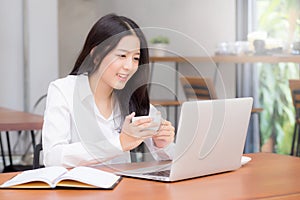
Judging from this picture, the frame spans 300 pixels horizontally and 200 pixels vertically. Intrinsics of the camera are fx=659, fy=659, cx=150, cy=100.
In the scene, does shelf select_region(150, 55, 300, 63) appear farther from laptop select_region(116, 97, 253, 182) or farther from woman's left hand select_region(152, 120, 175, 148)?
laptop select_region(116, 97, 253, 182)

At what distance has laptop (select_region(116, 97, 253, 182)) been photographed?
1.59m

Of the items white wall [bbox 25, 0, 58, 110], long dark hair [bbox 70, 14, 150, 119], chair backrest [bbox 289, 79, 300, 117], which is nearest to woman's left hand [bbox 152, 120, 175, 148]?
long dark hair [bbox 70, 14, 150, 119]

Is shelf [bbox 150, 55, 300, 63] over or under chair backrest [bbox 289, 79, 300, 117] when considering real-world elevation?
over

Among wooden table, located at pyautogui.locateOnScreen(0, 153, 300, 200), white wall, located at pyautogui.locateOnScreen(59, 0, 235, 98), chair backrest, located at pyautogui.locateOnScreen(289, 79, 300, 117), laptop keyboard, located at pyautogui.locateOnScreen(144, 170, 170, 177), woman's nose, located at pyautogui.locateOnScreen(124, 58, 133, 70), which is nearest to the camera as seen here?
wooden table, located at pyautogui.locateOnScreen(0, 153, 300, 200)

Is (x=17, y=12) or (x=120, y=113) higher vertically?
(x=17, y=12)

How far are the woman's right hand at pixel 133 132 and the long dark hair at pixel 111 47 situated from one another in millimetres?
161

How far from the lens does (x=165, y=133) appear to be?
186 centimetres

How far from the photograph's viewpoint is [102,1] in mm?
6680

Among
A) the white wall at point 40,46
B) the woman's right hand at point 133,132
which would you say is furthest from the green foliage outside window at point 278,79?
the woman's right hand at point 133,132

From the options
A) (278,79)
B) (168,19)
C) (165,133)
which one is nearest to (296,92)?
(278,79)

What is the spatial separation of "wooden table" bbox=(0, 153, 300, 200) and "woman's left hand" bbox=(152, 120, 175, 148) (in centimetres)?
19

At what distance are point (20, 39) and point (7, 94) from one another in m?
0.46

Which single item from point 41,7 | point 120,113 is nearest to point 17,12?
point 41,7

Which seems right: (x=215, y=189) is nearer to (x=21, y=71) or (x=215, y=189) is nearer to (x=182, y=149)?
(x=182, y=149)
